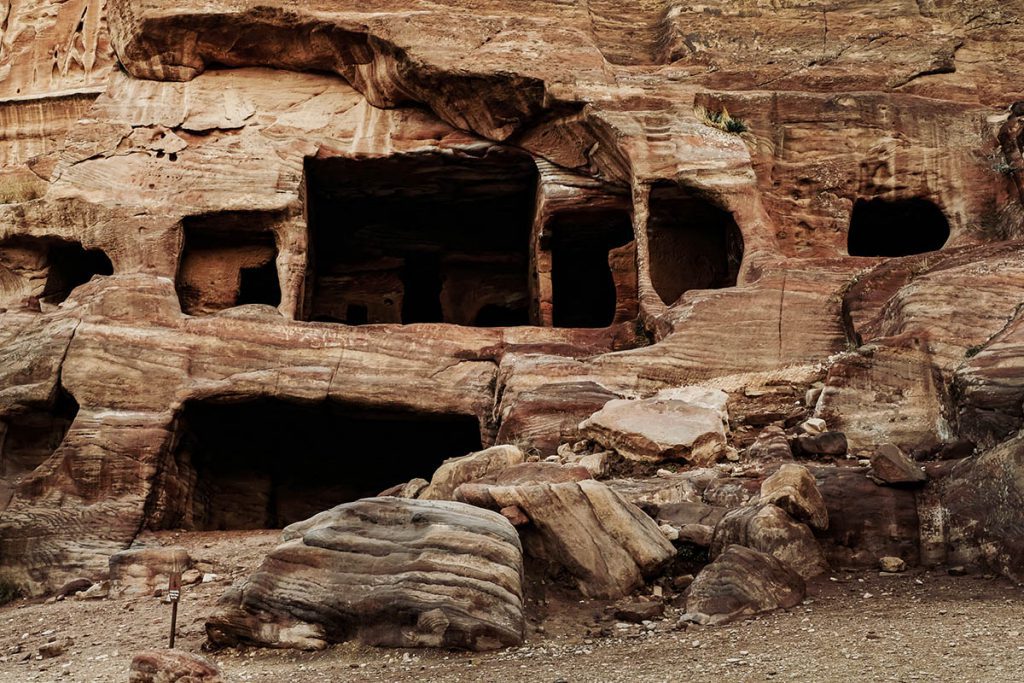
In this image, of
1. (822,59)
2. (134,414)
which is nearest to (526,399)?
(134,414)

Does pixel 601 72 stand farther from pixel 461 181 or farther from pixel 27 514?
pixel 27 514

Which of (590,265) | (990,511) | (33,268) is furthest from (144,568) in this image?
(590,265)

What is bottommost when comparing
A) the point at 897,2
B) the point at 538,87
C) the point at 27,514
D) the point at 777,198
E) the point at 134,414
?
the point at 27,514

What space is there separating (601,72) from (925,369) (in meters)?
7.62

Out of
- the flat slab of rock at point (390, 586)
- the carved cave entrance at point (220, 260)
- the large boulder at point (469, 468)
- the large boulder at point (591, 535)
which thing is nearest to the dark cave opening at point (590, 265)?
the carved cave entrance at point (220, 260)

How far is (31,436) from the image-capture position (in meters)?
14.3

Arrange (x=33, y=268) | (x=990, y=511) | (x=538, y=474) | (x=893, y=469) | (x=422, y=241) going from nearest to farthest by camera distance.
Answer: (x=990, y=511), (x=893, y=469), (x=538, y=474), (x=33, y=268), (x=422, y=241)

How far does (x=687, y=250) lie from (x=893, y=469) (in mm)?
8915

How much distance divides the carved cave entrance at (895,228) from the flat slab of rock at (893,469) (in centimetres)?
848

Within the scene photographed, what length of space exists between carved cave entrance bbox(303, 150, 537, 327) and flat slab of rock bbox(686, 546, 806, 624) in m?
10.7

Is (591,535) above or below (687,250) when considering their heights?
below

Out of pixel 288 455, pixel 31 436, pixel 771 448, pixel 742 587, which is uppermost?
pixel 771 448

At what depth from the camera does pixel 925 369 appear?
1023cm

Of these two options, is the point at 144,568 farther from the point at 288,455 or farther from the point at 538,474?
the point at 288,455
